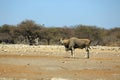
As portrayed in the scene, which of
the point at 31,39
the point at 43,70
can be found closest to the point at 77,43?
the point at 43,70

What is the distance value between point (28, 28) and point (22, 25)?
2381 mm

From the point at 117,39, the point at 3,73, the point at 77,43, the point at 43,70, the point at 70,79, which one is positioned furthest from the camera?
the point at 117,39

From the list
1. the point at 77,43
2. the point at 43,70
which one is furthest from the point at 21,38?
the point at 43,70

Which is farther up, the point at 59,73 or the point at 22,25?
the point at 22,25

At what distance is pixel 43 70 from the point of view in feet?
62.6

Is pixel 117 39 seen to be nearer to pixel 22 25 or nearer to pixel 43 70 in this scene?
pixel 22 25

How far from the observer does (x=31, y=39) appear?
228 feet

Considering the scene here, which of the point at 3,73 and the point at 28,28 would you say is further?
the point at 28,28

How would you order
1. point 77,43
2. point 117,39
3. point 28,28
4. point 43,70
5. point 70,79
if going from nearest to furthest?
point 70,79
point 43,70
point 77,43
point 28,28
point 117,39

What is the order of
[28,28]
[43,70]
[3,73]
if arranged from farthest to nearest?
[28,28] → [43,70] → [3,73]

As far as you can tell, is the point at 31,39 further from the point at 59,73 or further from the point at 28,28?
the point at 59,73

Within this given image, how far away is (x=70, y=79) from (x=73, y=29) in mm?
73771

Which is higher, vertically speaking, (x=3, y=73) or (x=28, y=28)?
(x=28, y=28)

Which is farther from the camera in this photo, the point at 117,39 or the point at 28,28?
the point at 117,39
